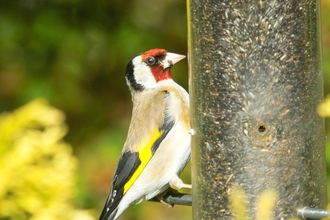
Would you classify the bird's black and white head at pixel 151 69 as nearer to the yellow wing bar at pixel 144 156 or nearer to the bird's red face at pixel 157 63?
the bird's red face at pixel 157 63

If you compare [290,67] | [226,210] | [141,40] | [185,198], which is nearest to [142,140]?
[185,198]

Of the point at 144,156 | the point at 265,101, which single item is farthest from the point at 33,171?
the point at 144,156

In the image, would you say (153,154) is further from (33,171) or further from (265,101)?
(33,171)

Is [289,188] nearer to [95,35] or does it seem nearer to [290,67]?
[290,67]

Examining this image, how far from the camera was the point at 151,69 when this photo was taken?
367 centimetres

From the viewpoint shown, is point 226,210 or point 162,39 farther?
point 162,39

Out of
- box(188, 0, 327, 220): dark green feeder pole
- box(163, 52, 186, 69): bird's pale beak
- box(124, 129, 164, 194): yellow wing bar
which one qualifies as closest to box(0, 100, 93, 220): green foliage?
box(188, 0, 327, 220): dark green feeder pole

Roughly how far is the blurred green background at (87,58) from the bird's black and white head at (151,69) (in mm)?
1324

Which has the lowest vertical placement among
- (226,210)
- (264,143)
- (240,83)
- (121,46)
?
(226,210)

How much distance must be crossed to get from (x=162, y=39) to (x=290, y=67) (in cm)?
272

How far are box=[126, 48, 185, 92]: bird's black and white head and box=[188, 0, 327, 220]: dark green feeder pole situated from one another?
91 centimetres

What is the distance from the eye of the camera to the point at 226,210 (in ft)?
8.96

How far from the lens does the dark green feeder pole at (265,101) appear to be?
2641 mm

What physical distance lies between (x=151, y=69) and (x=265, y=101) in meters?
1.13
